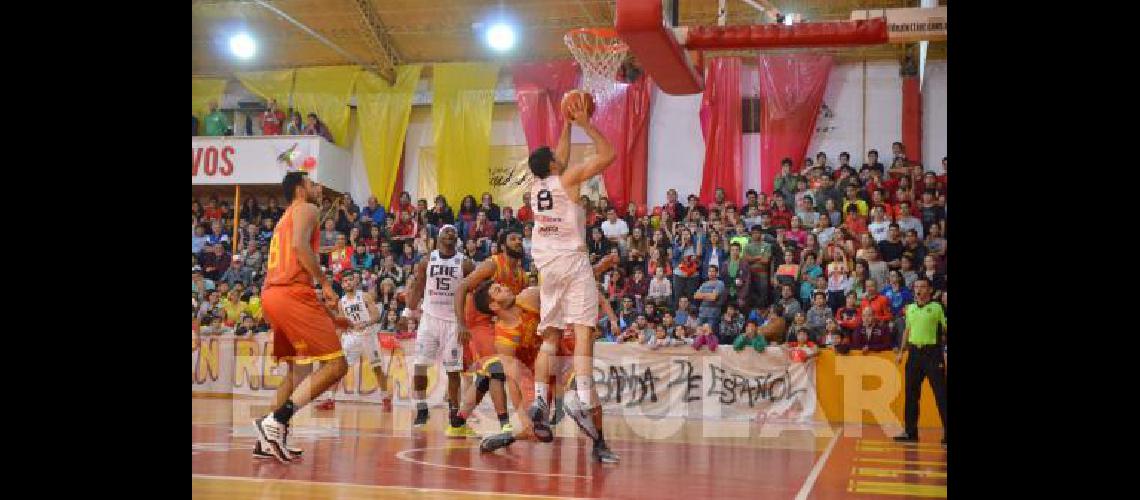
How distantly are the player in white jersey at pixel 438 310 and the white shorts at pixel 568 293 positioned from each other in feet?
7.47

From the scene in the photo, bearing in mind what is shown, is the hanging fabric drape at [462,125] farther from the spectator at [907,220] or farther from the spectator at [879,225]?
the spectator at [907,220]

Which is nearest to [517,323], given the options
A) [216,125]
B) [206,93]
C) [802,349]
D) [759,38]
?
[759,38]

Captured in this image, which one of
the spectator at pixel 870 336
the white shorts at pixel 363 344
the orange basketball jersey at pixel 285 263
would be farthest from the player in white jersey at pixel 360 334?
the orange basketball jersey at pixel 285 263

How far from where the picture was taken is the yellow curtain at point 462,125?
18.8 meters

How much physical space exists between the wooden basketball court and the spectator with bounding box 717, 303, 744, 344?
8.16ft

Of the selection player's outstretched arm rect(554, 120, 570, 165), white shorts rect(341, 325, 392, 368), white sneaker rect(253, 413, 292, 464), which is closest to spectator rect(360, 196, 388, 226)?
white shorts rect(341, 325, 392, 368)

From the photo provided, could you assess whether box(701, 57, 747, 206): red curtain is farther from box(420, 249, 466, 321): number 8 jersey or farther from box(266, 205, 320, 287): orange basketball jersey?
box(266, 205, 320, 287): orange basketball jersey

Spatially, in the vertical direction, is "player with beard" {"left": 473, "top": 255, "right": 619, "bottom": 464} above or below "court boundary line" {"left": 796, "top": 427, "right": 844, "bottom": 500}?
above

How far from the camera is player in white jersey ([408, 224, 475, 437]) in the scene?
8922mm

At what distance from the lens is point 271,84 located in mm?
20297

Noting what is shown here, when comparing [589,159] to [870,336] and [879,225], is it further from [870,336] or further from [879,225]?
[879,225]

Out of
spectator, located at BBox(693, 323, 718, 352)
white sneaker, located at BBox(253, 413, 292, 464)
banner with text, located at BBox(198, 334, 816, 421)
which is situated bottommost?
banner with text, located at BBox(198, 334, 816, 421)

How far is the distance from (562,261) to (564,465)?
1.30 meters
